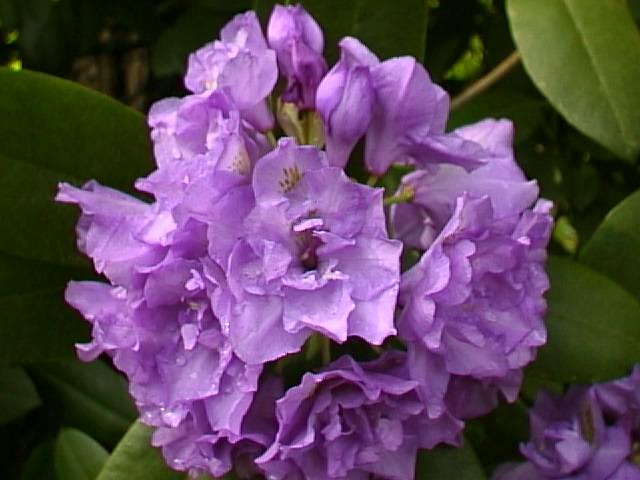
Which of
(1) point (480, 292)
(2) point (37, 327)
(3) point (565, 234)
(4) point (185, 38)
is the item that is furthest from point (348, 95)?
(3) point (565, 234)

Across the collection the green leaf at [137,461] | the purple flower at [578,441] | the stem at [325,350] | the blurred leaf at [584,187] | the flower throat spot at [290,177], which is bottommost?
the blurred leaf at [584,187]

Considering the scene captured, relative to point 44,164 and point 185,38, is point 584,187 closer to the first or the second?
point 185,38

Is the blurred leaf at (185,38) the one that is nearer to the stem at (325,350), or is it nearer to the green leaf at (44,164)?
the green leaf at (44,164)

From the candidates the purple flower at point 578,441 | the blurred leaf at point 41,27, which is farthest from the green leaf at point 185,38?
the purple flower at point 578,441

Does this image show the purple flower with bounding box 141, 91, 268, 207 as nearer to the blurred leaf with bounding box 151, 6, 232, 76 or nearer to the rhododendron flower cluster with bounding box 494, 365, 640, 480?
the rhododendron flower cluster with bounding box 494, 365, 640, 480

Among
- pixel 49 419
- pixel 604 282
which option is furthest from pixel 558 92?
pixel 49 419

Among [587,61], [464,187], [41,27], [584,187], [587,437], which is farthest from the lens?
[584,187]
